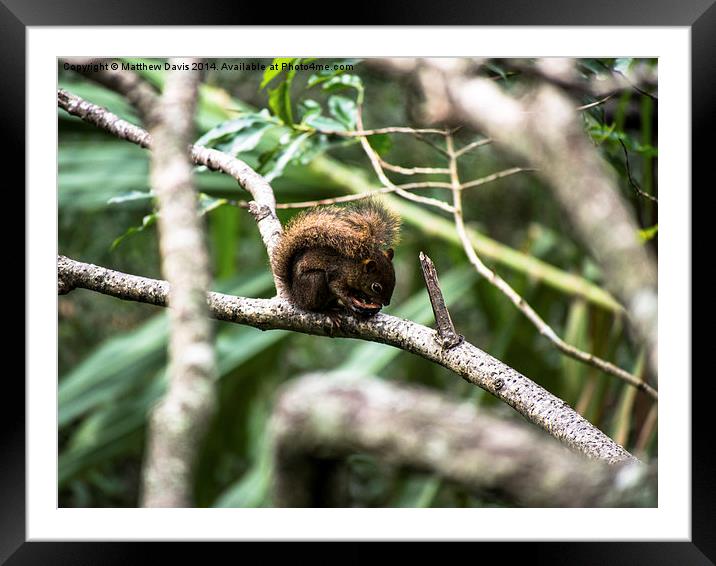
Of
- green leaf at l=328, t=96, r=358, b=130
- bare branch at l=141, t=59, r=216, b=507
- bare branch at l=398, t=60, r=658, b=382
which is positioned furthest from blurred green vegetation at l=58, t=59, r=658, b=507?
bare branch at l=398, t=60, r=658, b=382

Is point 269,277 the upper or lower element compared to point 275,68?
lower

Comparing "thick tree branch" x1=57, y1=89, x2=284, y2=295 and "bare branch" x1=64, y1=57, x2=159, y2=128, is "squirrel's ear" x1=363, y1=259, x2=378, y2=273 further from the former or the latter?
"bare branch" x1=64, y1=57, x2=159, y2=128

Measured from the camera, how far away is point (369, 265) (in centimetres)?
232

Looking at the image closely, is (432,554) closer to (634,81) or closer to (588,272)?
(634,81)

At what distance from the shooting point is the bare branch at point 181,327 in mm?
1009

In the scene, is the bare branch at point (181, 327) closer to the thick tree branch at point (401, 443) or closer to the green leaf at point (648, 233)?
the thick tree branch at point (401, 443)

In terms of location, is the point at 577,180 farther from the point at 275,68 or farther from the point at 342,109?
the point at 342,109

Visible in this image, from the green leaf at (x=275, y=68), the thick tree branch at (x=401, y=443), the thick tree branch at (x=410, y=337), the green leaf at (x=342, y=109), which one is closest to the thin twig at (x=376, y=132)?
the green leaf at (x=342, y=109)

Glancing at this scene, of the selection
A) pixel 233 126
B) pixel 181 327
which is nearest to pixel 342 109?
pixel 233 126
